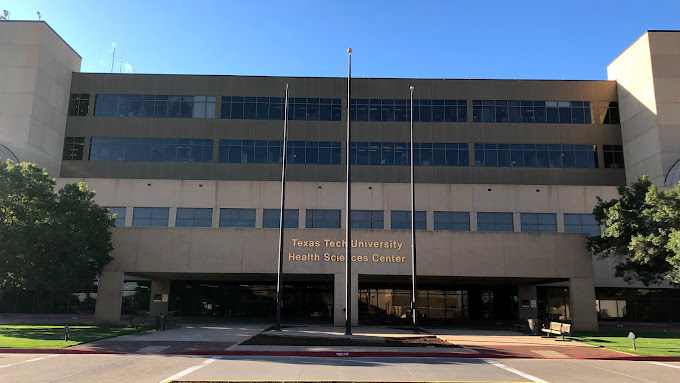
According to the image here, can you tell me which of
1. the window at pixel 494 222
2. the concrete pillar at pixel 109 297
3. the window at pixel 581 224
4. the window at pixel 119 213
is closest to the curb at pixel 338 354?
the concrete pillar at pixel 109 297

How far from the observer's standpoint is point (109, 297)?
3456 centimetres

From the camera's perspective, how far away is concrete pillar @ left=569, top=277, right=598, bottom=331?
34469mm

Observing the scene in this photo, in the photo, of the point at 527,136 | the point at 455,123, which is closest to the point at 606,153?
the point at 527,136

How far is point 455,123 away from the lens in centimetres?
5178

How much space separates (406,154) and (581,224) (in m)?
16.4

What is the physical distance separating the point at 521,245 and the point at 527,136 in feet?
61.5

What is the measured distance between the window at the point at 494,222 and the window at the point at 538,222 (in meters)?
1.18

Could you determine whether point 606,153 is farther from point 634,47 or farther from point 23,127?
point 23,127

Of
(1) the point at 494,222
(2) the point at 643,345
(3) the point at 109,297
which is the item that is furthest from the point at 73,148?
(2) the point at 643,345

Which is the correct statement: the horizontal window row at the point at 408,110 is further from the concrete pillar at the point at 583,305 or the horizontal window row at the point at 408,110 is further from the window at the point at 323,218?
the concrete pillar at the point at 583,305

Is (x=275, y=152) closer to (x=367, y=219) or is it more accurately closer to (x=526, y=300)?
(x=367, y=219)

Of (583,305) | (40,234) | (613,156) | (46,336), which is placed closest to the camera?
(46,336)

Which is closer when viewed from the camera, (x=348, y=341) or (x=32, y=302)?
(x=348, y=341)

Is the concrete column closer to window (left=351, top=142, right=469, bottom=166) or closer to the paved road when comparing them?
window (left=351, top=142, right=469, bottom=166)
